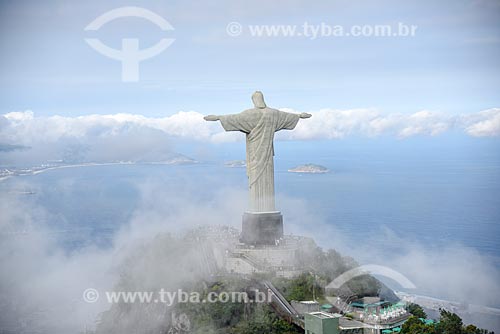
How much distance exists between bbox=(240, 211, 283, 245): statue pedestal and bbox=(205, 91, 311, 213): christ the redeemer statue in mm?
196

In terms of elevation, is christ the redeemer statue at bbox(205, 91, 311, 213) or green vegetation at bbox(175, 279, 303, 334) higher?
christ the redeemer statue at bbox(205, 91, 311, 213)

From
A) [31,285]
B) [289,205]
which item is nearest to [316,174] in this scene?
[289,205]

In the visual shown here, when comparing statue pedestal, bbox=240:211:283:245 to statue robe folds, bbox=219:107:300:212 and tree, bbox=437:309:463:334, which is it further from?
tree, bbox=437:309:463:334

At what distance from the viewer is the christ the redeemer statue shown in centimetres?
1552

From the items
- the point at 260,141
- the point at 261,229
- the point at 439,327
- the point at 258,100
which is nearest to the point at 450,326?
the point at 439,327

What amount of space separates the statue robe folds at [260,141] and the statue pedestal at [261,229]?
0.20 m

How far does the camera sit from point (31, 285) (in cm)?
2473

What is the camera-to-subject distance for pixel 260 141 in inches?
615

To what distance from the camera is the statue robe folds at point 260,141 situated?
611 inches

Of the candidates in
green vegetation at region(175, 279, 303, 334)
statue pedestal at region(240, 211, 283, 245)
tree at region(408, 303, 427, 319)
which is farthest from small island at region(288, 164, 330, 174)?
green vegetation at region(175, 279, 303, 334)

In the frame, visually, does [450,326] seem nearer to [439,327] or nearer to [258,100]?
[439,327]

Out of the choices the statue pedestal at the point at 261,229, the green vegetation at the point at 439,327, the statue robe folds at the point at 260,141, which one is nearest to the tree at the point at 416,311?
the green vegetation at the point at 439,327

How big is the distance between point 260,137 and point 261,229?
2.07 metres

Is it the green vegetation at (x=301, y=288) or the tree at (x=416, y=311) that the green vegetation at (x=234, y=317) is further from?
the tree at (x=416, y=311)
